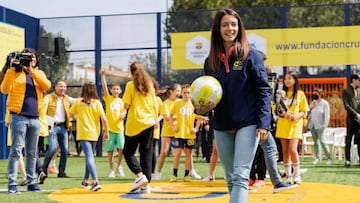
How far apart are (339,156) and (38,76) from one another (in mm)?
11206

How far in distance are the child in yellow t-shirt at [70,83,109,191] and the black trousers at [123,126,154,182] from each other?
0.79 metres

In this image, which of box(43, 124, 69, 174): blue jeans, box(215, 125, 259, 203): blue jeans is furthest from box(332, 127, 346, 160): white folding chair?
box(215, 125, 259, 203): blue jeans

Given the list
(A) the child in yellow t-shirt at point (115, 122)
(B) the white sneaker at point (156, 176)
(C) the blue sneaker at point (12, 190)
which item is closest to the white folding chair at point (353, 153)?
(B) the white sneaker at point (156, 176)

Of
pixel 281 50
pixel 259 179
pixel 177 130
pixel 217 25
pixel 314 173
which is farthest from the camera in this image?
pixel 281 50

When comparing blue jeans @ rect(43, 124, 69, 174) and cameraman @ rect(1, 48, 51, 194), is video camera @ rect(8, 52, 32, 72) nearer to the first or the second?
cameraman @ rect(1, 48, 51, 194)

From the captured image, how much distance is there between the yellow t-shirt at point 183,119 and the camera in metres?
11.6

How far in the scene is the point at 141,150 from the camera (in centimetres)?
905

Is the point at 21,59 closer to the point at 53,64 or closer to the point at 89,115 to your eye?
the point at 89,115

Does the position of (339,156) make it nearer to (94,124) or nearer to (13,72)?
(94,124)

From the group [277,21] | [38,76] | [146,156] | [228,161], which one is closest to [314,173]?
[146,156]

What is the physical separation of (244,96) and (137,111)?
3.78 m

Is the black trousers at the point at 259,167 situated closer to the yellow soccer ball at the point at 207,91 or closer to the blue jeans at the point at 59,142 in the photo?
the blue jeans at the point at 59,142

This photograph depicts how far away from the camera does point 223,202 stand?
780 centimetres

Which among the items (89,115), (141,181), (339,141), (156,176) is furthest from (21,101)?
(339,141)
